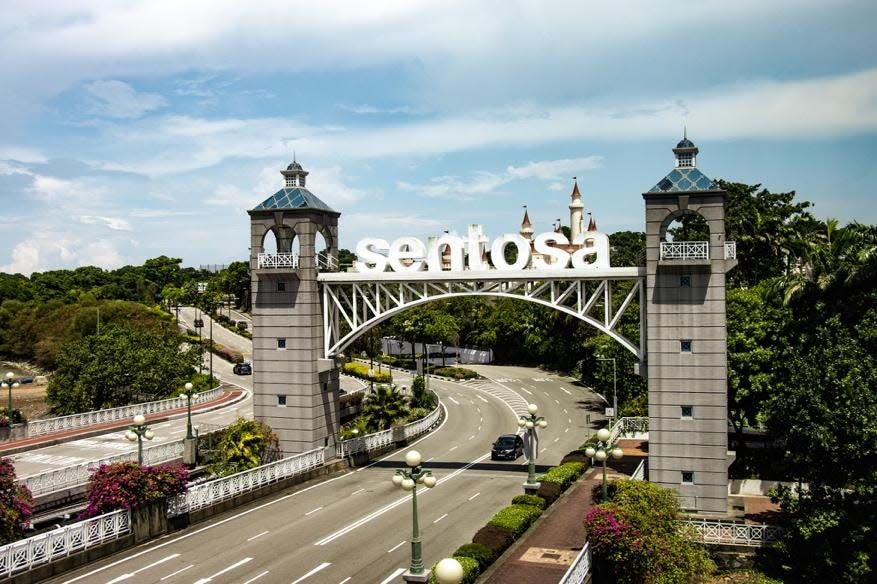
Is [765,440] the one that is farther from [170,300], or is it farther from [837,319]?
[170,300]

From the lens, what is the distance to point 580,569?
80.1 feet

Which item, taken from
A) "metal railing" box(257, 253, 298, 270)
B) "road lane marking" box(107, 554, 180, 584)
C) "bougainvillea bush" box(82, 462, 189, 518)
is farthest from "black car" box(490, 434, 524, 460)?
"road lane marking" box(107, 554, 180, 584)

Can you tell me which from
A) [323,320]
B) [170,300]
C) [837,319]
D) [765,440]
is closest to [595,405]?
[765,440]

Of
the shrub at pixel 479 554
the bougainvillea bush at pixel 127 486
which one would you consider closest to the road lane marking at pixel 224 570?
the bougainvillea bush at pixel 127 486

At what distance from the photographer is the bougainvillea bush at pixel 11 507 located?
25984 millimetres

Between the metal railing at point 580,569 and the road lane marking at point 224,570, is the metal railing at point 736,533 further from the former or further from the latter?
the road lane marking at point 224,570

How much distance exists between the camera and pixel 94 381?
193 feet

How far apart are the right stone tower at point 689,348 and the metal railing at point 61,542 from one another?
22.1m

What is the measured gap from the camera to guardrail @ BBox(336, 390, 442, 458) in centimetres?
4406

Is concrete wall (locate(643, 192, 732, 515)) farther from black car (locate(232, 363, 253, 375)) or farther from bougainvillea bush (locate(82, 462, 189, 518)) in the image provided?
black car (locate(232, 363, 253, 375))

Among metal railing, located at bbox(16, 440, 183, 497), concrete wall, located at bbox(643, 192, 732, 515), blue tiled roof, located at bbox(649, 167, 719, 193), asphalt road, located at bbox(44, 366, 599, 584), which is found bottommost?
asphalt road, located at bbox(44, 366, 599, 584)

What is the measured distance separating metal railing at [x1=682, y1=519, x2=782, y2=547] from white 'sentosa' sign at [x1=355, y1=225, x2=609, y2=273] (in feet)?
39.4

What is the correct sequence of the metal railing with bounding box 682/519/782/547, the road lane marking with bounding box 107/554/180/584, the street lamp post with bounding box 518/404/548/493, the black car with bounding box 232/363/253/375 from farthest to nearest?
the black car with bounding box 232/363/253/375 → the street lamp post with bounding box 518/404/548/493 → the metal railing with bounding box 682/519/782/547 → the road lane marking with bounding box 107/554/180/584

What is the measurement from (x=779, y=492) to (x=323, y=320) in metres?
23.6
